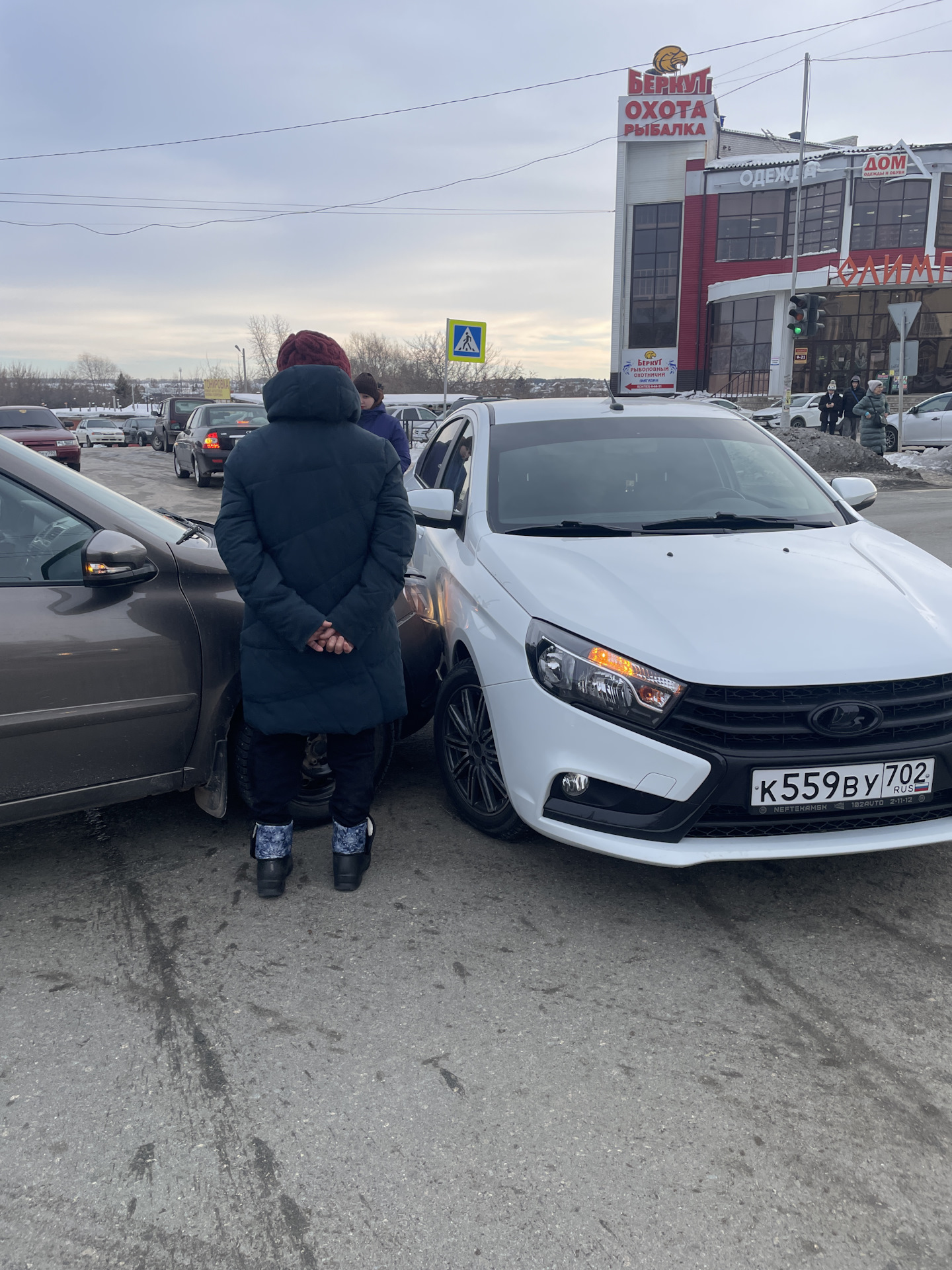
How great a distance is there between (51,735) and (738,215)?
4470 centimetres

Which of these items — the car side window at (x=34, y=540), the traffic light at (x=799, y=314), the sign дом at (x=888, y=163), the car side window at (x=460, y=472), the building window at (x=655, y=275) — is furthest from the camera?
the building window at (x=655, y=275)

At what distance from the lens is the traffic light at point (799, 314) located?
67.1 ft

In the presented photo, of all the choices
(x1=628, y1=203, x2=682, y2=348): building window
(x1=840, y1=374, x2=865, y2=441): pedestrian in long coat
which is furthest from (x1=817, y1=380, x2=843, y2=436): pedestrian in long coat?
(x1=628, y1=203, x2=682, y2=348): building window

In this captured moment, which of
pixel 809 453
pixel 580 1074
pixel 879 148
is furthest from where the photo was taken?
pixel 879 148

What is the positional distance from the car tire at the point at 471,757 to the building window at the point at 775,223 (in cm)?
4310

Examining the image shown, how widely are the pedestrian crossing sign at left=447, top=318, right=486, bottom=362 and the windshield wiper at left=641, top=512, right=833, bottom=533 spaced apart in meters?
13.7

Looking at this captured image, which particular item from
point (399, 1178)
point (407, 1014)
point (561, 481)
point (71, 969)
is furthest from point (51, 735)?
point (561, 481)

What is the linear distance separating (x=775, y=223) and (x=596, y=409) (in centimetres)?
4219

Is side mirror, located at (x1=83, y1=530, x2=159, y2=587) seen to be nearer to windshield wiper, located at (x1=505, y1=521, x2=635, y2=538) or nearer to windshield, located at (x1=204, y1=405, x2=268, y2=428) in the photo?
windshield wiper, located at (x1=505, y1=521, x2=635, y2=538)

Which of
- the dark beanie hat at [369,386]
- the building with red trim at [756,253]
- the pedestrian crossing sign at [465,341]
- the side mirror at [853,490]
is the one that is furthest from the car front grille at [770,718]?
the building with red trim at [756,253]

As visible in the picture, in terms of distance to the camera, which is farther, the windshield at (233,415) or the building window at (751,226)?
the building window at (751,226)

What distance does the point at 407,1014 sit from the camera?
8.32ft

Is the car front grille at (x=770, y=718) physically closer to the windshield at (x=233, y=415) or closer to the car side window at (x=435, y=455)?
the car side window at (x=435, y=455)

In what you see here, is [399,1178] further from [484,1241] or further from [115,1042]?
[115,1042]
